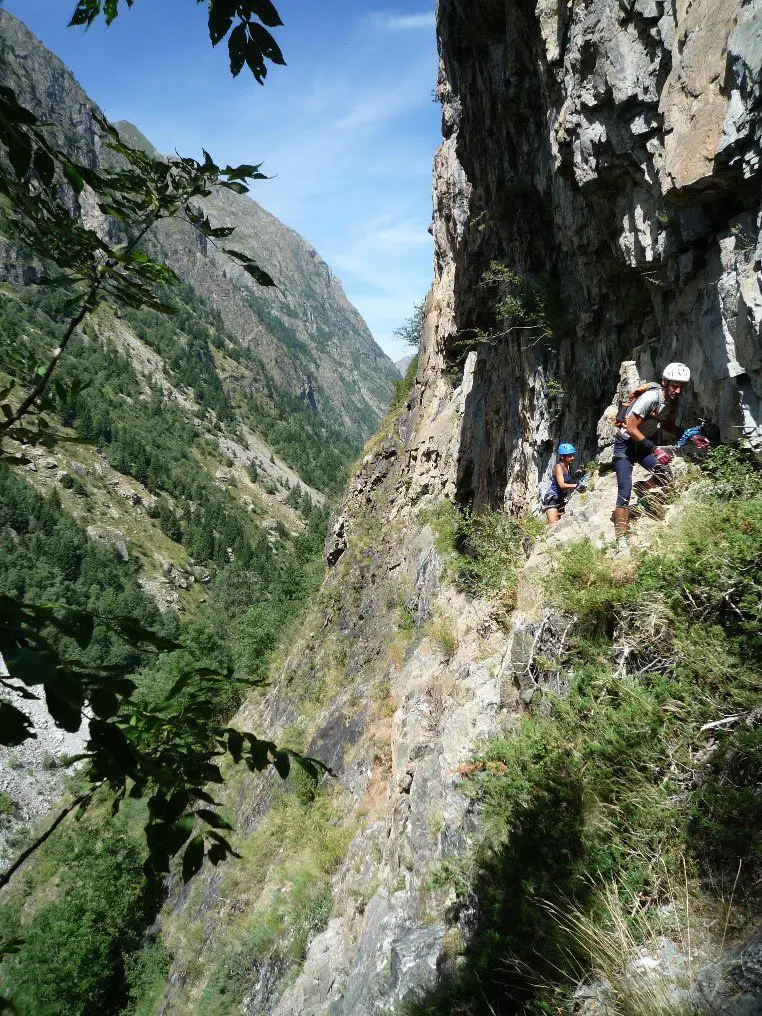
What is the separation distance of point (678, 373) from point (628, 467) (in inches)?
40.7

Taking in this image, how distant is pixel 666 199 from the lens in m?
5.80

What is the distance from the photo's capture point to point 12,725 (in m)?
1.27

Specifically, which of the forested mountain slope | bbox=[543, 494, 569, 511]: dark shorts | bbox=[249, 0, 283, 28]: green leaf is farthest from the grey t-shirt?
the forested mountain slope

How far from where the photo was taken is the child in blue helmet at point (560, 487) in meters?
7.97

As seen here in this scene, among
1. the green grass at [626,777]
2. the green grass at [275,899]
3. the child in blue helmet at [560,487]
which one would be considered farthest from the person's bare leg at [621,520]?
the green grass at [275,899]

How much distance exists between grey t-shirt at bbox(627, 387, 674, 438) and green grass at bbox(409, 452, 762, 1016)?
3.44 feet

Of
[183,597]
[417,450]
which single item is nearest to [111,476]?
[183,597]

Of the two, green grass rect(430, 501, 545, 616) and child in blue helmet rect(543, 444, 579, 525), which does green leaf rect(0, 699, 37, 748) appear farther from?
child in blue helmet rect(543, 444, 579, 525)

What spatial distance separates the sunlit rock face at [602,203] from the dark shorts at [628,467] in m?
0.62

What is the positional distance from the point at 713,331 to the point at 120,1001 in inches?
1058

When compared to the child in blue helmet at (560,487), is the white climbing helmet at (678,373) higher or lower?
higher

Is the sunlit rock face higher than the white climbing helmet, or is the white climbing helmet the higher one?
the sunlit rock face

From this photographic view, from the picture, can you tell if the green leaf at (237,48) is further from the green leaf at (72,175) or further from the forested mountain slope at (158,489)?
the forested mountain slope at (158,489)

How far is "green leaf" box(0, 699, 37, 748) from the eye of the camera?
1.26 metres
